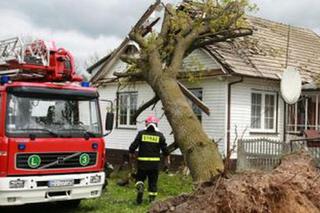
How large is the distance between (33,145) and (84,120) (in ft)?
4.42

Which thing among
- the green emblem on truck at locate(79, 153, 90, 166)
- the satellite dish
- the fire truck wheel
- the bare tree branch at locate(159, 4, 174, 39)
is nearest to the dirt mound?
the green emblem on truck at locate(79, 153, 90, 166)

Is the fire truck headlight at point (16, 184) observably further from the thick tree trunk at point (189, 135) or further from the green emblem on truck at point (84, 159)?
the thick tree trunk at point (189, 135)

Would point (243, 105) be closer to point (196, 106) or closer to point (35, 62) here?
point (196, 106)

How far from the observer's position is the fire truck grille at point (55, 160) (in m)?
9.56

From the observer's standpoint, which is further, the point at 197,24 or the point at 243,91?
the point at 243,91

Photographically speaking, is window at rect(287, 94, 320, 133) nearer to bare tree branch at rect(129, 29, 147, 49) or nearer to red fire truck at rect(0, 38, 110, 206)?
bare tree branch at rect(129, 29, 147, 49)

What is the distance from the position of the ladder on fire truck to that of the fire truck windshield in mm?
960

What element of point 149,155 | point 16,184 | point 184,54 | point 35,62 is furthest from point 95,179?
point 184,54

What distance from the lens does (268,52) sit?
20.6 metres

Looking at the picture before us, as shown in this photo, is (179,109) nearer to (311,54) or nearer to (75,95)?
(75,95)

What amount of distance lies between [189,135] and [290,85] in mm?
5749

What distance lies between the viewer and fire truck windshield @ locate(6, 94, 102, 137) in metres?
9.67

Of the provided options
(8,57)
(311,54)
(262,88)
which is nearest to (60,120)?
(8,57)

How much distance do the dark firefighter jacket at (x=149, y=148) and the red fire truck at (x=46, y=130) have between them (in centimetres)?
94
